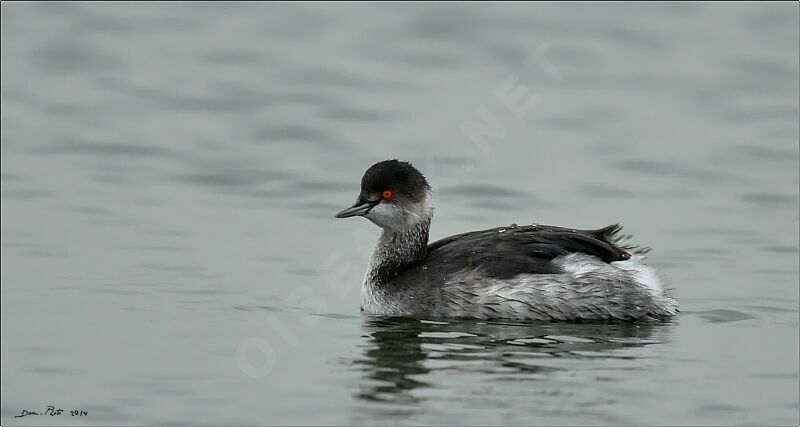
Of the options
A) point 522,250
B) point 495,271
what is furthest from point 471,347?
point 522,250

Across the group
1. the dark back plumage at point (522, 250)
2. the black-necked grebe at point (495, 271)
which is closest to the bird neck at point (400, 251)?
the black-necked grebe at point (495, 271)

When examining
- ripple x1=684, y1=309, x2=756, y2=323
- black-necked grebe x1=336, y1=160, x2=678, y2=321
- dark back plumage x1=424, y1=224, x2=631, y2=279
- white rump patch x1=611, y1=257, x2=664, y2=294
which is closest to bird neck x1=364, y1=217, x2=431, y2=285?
black-necked grebe x1=336, y1=160, x2=678, y2=321

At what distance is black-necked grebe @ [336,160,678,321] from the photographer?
1000cm

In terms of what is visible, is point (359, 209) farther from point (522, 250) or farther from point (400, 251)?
point (522, 250)

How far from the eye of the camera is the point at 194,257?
38.8ft

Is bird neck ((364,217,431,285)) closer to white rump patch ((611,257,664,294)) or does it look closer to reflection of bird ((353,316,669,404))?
reflection of bird ((353,316,669,404))

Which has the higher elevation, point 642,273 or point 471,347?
point 642,273

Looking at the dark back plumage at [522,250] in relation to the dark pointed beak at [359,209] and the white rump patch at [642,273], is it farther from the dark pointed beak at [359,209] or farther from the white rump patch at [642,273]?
the dark pointed beak at [359,209]

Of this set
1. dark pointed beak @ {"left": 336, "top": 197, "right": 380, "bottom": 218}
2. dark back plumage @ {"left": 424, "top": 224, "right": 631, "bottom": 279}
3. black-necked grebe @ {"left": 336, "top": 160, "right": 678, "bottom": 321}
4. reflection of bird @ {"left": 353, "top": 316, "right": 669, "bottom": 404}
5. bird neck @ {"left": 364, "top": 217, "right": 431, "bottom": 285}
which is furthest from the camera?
bird neck @ {"left": 364, "top": 217, "right": 431, "bottom": 285}

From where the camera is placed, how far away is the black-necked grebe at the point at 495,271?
32.8ft

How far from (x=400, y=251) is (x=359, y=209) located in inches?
16.1

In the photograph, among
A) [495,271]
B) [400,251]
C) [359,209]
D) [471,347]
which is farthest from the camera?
[400,251]

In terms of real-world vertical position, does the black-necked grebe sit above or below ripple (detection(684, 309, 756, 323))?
above

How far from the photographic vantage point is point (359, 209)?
34.5 ft
